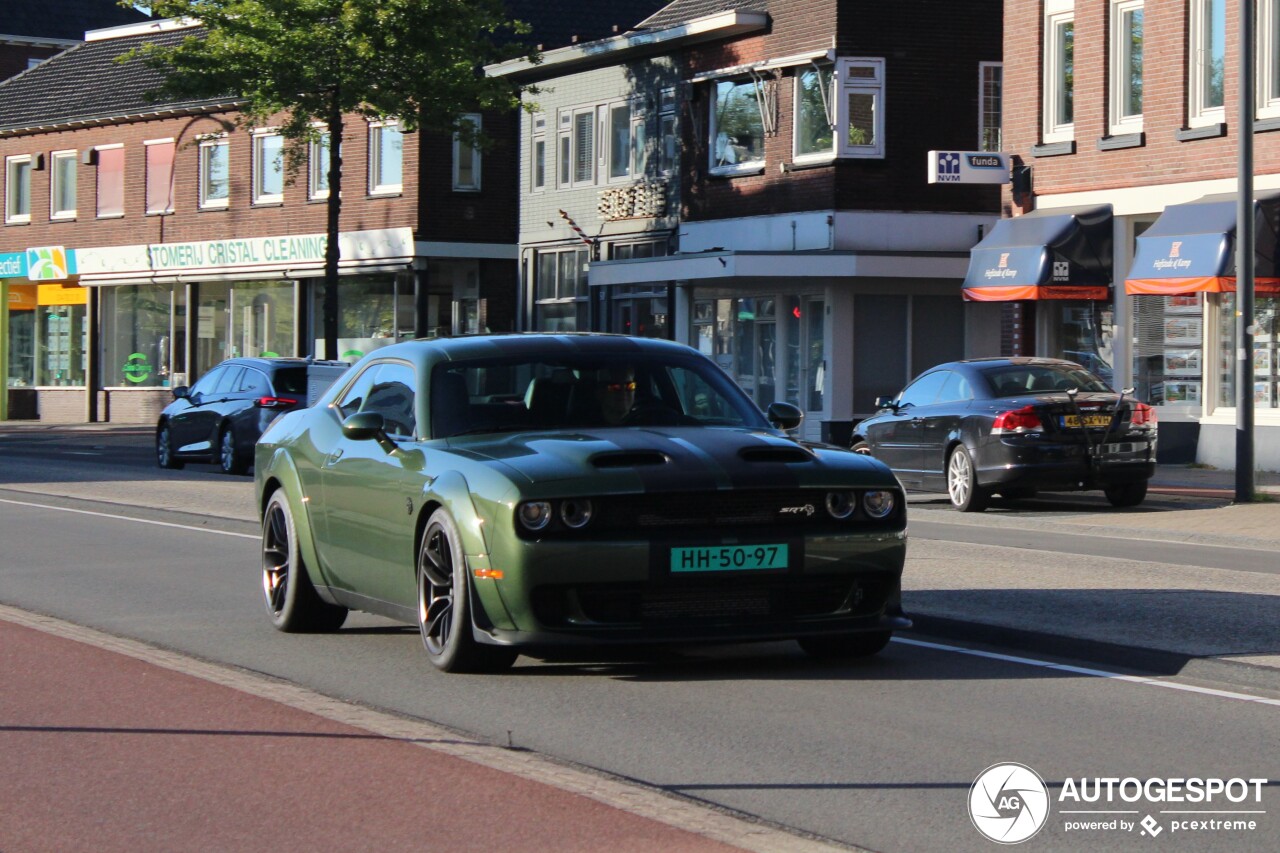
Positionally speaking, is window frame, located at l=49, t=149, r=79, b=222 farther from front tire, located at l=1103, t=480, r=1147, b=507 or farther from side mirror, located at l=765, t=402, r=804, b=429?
side mirror, located at l=765, t=402, r=804, b=429

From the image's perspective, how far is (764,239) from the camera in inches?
1391

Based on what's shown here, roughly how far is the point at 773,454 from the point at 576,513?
93 cm

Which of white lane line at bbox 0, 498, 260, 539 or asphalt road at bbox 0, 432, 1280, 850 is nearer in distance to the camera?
asphalt road at bbox 0, 432, 1280, 850

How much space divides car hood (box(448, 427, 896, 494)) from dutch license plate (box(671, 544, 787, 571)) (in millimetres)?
252

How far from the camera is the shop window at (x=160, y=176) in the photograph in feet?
164

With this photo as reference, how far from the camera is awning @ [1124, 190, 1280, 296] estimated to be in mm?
24438

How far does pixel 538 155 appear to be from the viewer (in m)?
42.9

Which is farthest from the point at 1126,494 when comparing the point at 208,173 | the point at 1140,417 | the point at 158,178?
the point at 158,178

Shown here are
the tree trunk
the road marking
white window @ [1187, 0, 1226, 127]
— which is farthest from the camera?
the tree trunk

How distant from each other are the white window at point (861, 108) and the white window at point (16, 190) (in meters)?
28.9

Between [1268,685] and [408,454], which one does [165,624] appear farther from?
[1268,685]

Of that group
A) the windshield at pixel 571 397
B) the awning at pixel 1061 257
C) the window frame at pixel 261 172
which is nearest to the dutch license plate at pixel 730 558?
the windshield at pixel 571 397

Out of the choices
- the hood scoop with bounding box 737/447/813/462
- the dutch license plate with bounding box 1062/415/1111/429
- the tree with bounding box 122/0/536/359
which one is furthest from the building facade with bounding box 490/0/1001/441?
the hood scoop with bounding box 737/447/813/462

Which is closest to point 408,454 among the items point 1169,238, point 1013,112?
point 1169,238
